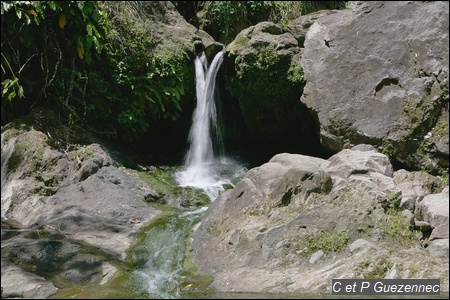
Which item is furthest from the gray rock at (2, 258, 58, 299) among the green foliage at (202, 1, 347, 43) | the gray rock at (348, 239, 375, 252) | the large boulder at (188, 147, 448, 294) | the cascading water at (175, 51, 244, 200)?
the green foliage at (202, 1, 347, 43)

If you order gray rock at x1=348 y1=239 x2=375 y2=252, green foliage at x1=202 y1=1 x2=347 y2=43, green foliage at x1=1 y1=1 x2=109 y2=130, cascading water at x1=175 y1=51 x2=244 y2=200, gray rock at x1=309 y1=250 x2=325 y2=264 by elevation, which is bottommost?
gray rock at x1=309 y1=250 x2=325 y2=264

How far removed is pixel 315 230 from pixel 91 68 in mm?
5840

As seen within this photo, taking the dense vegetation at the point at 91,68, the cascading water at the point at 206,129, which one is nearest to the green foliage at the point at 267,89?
the cascading water at the point at 206,129

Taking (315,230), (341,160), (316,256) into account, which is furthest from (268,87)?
(316,256)

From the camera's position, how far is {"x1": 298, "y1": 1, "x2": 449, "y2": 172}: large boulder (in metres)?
7.67

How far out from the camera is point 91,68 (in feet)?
30.9

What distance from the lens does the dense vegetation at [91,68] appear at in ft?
28.0

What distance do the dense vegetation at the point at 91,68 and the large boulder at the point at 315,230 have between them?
3.78 meters

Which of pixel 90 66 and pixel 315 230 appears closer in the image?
pixel 315 230

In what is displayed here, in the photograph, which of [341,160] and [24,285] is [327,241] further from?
[24,285]

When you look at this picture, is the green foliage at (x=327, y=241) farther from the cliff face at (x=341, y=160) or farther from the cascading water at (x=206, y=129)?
the cascading water at (x=206, y=129)

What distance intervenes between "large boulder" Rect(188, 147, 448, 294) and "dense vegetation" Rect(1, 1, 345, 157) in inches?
149

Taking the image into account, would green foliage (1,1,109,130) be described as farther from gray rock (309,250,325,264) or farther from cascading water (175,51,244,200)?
gray rock (309,250,325,264)

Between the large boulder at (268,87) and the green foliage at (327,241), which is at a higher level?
the large boulder at (268,87)
